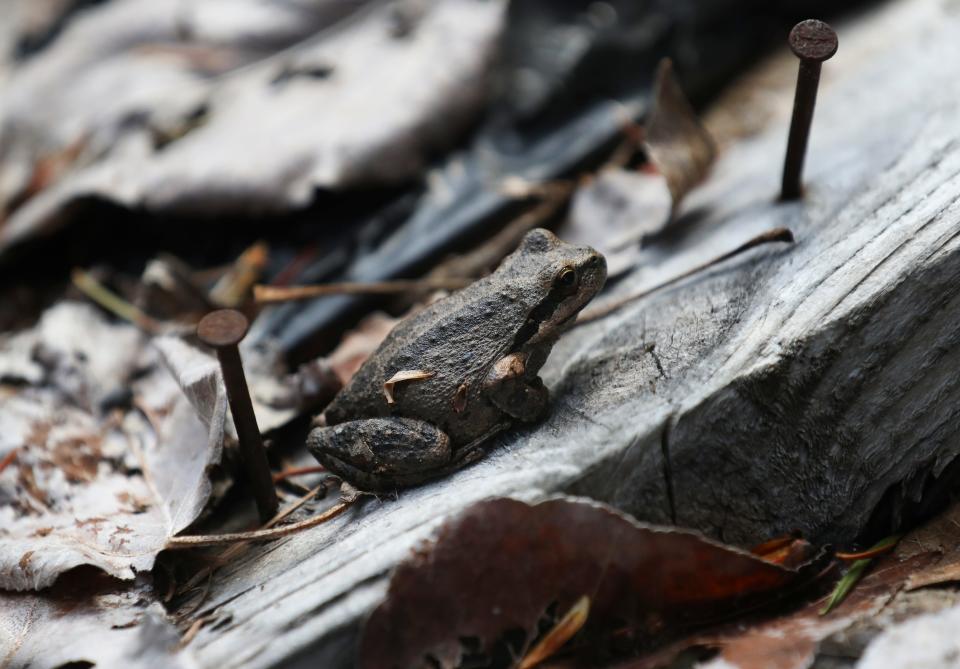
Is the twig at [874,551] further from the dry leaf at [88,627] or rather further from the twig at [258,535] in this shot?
the dry leaf at [88,627]

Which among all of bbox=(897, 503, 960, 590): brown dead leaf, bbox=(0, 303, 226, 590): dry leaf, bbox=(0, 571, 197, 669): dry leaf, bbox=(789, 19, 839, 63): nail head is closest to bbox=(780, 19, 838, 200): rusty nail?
bbox=(789, 19, 839, 63): nail head

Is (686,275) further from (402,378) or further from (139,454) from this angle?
(139,454)

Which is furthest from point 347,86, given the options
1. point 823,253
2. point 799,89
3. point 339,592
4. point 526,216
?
point 339,592

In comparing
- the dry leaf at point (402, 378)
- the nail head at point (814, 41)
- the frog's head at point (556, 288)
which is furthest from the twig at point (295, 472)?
the nail head at point (814, 41)

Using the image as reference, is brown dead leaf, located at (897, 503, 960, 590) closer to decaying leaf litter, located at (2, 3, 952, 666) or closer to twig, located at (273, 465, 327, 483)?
decaying leaf litter, located at (2, 3, 952, 666)

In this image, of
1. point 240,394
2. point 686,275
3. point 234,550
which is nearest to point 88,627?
point 234,550

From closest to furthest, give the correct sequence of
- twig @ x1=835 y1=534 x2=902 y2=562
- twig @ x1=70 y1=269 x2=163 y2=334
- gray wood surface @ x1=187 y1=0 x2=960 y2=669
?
gray wood surface @ x1=187 y1=0 x2=960 y2=669 → twig @ x1=835 y1=534 x2=902 y2=562 → twig @ x1=70 y1=269 x2=163 y2=334

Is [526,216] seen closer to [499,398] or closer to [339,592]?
[499,398]
